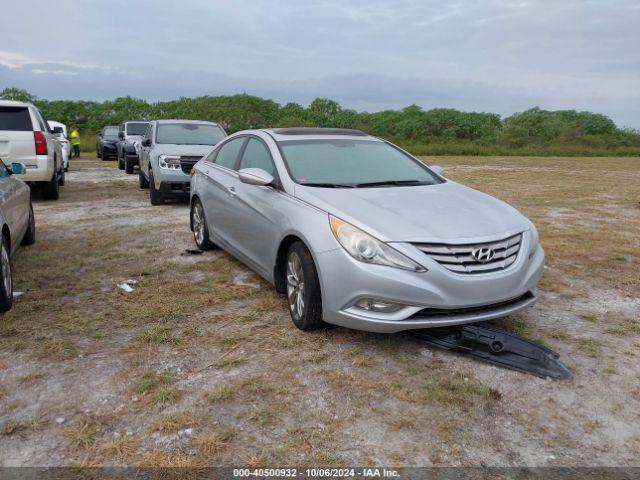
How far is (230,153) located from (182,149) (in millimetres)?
4483

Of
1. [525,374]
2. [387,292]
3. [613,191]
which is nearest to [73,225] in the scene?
[387,292]

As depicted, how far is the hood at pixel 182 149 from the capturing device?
1020 centimetres

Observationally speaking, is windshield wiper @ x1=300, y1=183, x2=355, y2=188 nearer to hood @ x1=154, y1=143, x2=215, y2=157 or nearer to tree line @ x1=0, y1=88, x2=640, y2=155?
hood @ x1=154, y1=143, x2=215, y2=157

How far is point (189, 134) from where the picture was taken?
1142 centimetres

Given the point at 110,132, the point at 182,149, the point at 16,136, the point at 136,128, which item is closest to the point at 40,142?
the point at 16,136

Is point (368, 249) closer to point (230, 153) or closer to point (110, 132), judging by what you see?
point (230, 153)

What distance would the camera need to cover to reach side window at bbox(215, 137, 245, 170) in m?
6.03

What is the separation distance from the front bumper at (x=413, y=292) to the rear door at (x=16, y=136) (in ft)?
Answer: 27.2

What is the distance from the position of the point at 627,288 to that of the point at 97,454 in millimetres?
5050

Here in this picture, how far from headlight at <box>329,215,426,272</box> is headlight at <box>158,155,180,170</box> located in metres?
6.90

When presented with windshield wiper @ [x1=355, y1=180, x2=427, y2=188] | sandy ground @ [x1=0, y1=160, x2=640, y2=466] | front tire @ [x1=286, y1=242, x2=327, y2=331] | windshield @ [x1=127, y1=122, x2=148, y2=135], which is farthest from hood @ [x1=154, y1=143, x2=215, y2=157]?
windshield @ [x1=127, y1=122, x2=148, y2=135]

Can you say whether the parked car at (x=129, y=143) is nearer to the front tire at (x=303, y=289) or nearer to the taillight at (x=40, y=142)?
the taillight at (x=40, y=142)

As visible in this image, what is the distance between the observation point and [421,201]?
Answer: 4.45 metres

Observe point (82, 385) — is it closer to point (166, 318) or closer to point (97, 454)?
point (97, 454)
